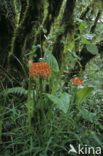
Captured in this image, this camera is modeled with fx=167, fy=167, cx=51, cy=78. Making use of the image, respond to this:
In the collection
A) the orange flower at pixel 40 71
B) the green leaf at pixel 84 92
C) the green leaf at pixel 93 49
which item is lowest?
the green leaf at pixel 84 92

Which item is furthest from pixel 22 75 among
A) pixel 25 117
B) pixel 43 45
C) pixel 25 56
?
pixel 25 117

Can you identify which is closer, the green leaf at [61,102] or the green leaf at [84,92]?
the green leaf at [61,102]

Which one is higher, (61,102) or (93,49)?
(93,49)

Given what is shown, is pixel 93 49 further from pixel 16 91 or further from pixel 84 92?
pixel 16 91

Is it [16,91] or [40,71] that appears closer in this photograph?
[40,71]

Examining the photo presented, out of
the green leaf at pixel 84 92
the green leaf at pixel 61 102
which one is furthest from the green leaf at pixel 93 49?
the green leaf at pixel 61 102

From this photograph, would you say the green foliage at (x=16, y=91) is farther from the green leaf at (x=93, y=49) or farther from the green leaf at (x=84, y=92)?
the green leaf at (x=93, y=49)

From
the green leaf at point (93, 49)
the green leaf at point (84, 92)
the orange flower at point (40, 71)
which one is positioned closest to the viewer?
the orange flower at point (40, 71)

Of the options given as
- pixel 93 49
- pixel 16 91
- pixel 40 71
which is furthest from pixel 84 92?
pixel 93 49

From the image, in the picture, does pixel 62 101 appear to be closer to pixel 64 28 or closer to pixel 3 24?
pixel 64 28

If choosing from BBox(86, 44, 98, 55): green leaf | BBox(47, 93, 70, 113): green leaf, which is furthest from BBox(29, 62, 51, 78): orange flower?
BBox(86, 44, 98, 55): green leaf

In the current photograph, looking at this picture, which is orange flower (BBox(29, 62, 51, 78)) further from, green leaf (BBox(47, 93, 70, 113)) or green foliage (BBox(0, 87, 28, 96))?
green foliage (BBox(0, 87, 28, 96))

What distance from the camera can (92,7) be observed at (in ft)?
7.77

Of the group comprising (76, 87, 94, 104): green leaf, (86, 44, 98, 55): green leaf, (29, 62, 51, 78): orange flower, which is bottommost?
(76, 87, 94, 104): green leaf
